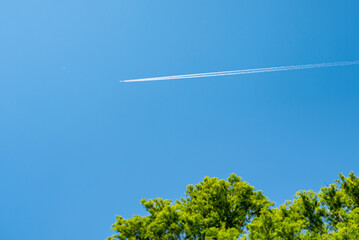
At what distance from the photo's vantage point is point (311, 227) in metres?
11.7

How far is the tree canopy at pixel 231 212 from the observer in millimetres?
11000

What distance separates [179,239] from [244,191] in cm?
463

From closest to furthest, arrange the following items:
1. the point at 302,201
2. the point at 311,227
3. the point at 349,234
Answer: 1. the point at 349,234
2. the point at 311,227
3. the point at 302,201

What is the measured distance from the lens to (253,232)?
8602 mm

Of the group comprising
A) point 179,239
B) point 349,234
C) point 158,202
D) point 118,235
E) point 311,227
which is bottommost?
point 349,234

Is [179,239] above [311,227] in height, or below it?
above

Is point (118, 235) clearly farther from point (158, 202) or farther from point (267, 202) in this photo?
point (267, 202)

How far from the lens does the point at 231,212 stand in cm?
1271

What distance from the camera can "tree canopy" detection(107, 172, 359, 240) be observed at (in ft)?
36.1

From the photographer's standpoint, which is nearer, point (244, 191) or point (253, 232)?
point (253, 232)

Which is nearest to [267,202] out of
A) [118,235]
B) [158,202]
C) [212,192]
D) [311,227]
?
[311,227]

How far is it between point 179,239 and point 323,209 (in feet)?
26.0

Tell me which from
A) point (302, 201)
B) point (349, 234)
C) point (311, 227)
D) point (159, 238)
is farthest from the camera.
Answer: point (302, 201)

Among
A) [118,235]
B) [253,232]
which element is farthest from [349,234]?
[118,235]
